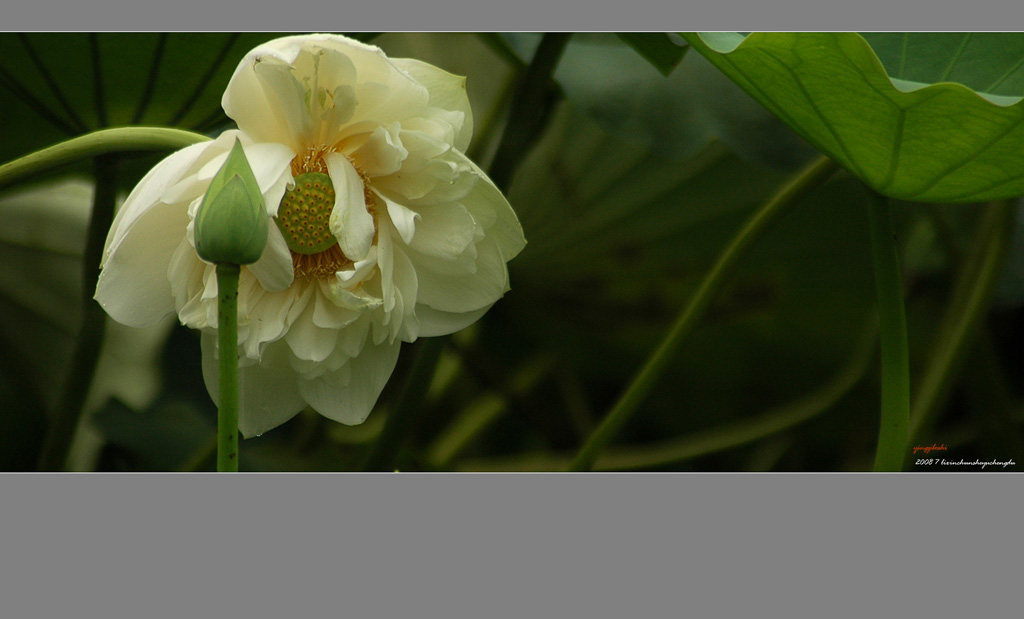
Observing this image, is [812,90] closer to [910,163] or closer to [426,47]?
[910,163]

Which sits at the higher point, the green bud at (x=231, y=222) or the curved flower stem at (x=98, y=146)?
the green bud at (x=231, y=222)

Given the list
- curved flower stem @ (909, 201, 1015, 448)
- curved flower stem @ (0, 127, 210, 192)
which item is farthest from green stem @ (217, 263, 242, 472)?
curved flower stem @ (909, 201, 1015, 448)

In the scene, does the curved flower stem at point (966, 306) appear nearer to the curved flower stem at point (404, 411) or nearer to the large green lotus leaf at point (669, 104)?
the large green lotus leaf at point (669, 104)

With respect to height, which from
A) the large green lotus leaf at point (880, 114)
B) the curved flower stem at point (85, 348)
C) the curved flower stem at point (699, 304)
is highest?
the large green lotus leaf at point (880, 114)

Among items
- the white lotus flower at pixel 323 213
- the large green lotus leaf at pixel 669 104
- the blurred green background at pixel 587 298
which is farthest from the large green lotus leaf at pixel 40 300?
the large green lotus leaf at pixel 669 104

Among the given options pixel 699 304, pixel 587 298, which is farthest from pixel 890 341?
pixel 587 298

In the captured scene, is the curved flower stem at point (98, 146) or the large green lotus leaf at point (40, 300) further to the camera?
the large green lotus leaf at point (40, 300)
